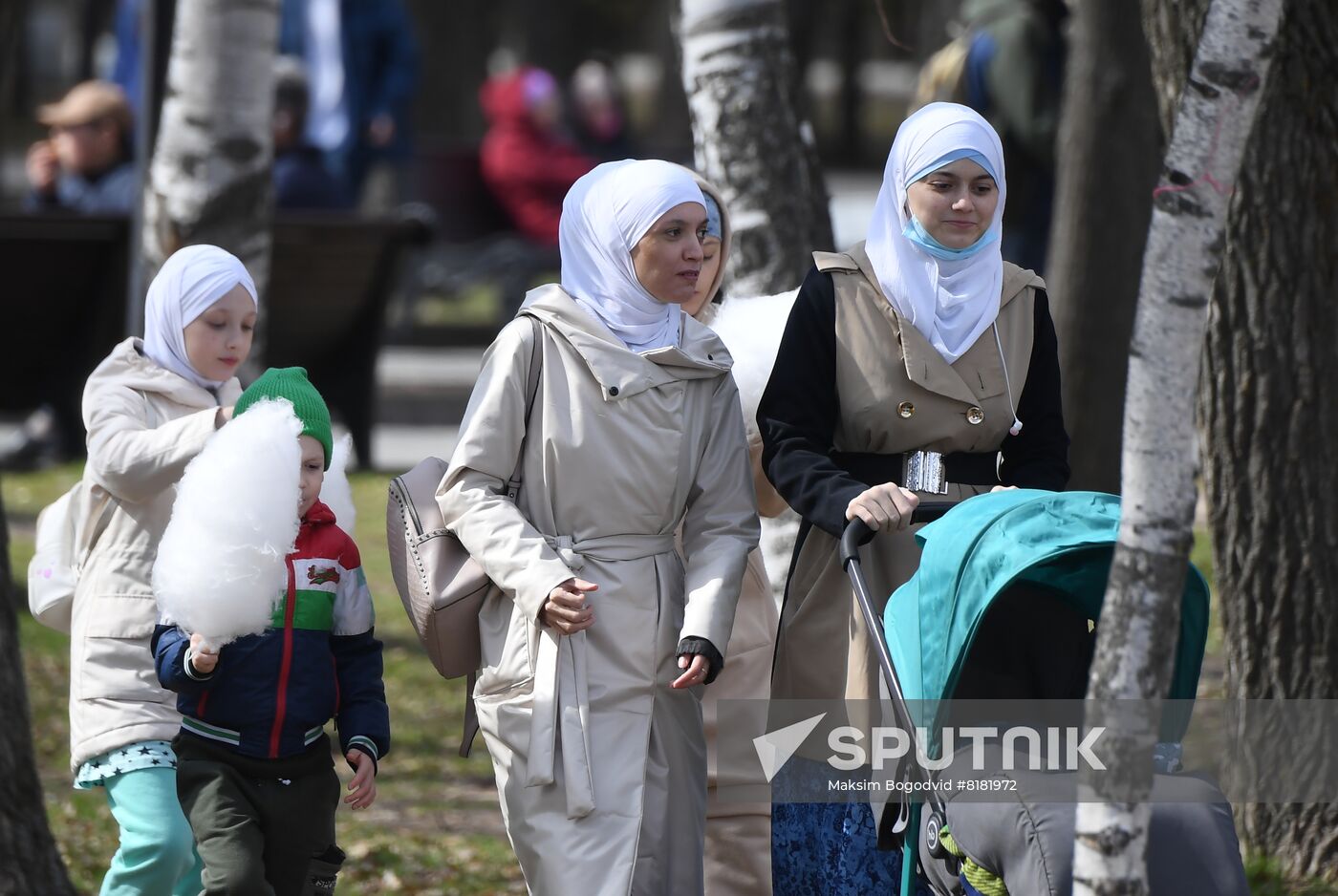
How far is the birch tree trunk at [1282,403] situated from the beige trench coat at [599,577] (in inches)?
69.1

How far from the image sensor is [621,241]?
4.28m

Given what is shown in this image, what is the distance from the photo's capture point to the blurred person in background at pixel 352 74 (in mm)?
14180

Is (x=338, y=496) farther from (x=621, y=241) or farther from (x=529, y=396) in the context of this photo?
(x=621, y=241)

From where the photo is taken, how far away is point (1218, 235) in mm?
3311

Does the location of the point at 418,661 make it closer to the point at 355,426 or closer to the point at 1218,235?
the point at 355,426

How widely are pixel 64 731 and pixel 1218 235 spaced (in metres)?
5.15

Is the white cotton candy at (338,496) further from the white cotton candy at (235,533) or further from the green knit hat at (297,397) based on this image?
the white cotton candy at (235,533)

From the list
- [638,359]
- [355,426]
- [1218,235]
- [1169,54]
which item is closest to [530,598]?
[638,359]

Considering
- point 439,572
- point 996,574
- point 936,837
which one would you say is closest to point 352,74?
point 439,572

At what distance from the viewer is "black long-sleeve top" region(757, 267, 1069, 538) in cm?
421

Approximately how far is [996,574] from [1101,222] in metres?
5.50

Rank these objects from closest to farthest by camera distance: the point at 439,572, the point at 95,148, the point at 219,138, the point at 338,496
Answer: the point at 439,572, the point at 338,496, the point at 219,138, the point at 95,148

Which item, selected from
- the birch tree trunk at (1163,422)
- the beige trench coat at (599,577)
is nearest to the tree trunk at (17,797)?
the beige trench coat at (599,577)

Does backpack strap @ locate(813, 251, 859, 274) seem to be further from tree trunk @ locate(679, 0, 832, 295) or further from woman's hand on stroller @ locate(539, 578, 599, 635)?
tree trunk @ locate(679, 0, 832, 295)
